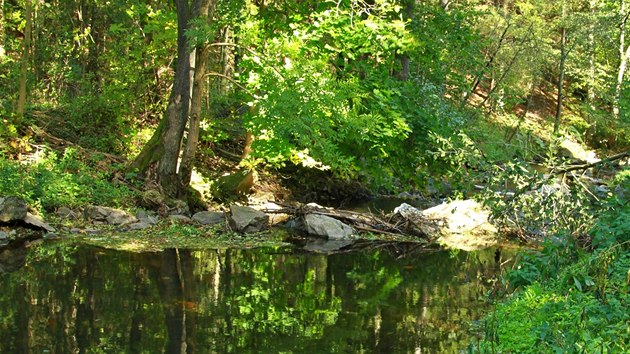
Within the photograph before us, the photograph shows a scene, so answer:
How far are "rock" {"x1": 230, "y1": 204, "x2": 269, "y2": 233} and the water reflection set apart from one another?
2022 millimetres

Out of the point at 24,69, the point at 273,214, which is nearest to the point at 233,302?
the point at 273,214

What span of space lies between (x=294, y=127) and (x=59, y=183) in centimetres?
449

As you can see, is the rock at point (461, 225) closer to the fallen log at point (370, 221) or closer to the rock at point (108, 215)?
the fallen log at point (370, 221)

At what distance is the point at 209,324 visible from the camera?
7645 millimetres

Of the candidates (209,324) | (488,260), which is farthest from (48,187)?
(488,260)

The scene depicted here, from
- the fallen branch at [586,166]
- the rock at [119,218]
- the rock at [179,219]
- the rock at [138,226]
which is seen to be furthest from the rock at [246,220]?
the fallen branch at [586,166]

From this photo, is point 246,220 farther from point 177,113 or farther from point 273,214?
point 177,113

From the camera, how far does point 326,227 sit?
48.7 feet

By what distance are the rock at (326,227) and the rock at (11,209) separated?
562cm

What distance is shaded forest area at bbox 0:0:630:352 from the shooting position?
7641 millimetres

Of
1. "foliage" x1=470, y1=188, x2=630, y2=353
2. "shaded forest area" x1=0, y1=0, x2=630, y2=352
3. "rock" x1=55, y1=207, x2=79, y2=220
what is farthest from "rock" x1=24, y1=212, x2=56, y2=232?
"foliage" x1=470, y1=188, x2=630, y2=353

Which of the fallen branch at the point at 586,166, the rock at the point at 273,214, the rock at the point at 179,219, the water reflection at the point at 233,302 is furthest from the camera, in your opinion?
the rock at the point at 273,214

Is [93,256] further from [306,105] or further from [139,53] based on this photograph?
[139,53]

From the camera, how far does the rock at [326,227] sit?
14.7 m
